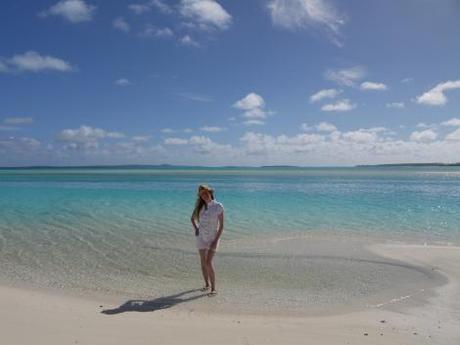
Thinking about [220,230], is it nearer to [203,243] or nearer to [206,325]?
[203,243]

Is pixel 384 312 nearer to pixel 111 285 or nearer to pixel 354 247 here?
pixel 111 285

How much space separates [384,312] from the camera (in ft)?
24.1

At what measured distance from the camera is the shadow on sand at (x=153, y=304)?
24.3 ft

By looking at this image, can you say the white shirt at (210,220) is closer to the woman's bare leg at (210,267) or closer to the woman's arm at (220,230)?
the woman's arm at (220,230)

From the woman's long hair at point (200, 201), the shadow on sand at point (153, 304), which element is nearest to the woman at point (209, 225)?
the woman's long hair at point (200, 201)

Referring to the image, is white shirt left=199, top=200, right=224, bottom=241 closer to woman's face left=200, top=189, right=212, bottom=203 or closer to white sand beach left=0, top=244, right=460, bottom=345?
woman's face left=200, top=189, right=212, bottom=203

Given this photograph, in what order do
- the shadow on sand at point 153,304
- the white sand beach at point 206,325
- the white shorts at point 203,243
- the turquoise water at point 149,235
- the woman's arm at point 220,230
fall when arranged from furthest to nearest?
the turquoise water at point 149,235, the white shorts at point 203,243, the woman's arm at point 220,230, the shadow on sand at point 153,304, the white sand beach at point 206,325

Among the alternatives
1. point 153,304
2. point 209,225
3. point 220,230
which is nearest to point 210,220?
point 209,225

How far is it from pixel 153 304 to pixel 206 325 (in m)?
1.67

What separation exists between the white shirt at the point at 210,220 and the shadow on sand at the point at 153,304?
122cm

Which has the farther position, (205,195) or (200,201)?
(200,201)

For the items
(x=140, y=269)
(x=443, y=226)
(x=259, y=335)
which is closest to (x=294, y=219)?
(x=443, y=226)

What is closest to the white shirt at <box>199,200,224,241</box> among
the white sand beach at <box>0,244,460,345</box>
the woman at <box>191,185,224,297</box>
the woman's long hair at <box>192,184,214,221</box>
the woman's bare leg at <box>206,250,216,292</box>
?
the woman at <box>191,185,224,297</box>

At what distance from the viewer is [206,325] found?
650 centimetres
